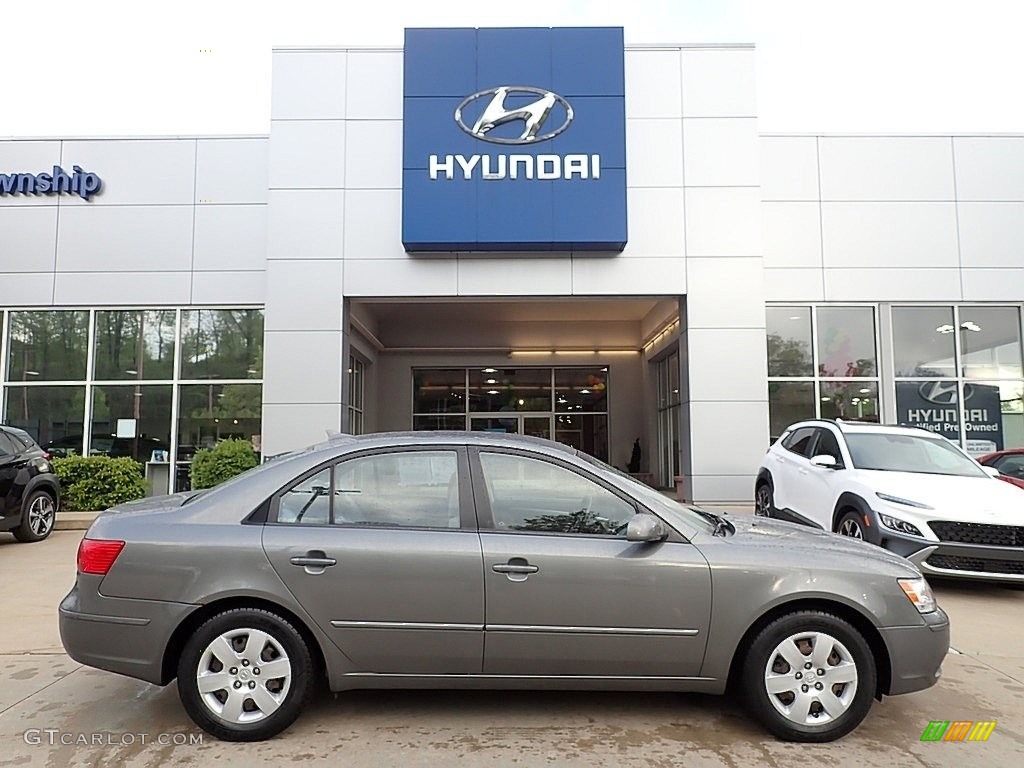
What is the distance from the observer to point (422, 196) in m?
13.2

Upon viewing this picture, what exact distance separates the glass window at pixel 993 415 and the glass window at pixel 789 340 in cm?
323

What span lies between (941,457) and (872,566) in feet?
17.4

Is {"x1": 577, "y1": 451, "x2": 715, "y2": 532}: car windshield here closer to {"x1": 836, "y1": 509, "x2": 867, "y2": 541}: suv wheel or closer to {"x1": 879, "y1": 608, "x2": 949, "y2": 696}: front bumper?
{"x1": 879, "y1": 608, "x2": 949, "y2": 696}: front bumper

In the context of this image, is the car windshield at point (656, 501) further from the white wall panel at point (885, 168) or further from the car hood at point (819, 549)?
the white wall panel at point (885, 168)

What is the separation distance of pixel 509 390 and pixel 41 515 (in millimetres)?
12303

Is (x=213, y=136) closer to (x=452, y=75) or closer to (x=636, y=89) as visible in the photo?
(x=452, y=75)

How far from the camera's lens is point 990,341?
14.7 metres

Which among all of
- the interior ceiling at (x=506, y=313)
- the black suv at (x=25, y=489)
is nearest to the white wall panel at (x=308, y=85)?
Answer: the interior ceiling at (x=506, y=313)

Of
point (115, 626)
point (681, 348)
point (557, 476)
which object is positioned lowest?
point (115, 626)

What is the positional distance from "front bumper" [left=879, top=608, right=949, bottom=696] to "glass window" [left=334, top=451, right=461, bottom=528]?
7.58 feet

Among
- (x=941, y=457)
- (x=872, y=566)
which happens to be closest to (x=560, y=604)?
(x=872, y=566)

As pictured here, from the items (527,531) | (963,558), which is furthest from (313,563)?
(963,558)

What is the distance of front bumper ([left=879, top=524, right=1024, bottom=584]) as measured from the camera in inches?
265

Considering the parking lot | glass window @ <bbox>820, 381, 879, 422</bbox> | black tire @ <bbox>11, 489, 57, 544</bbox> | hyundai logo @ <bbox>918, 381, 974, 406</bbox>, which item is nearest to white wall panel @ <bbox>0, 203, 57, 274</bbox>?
black tire @ <bbox>11, 489, 57, 544</bbox>
